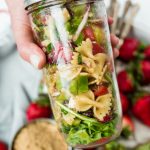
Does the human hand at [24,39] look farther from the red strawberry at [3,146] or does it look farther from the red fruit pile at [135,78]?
the red strawberry at [3,146]

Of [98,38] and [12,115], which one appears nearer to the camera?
[98,38]

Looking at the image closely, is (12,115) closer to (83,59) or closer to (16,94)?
(16,94)

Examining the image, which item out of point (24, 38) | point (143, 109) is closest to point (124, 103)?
point (143, 109)

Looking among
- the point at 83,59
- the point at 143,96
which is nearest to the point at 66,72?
the point at 83,59

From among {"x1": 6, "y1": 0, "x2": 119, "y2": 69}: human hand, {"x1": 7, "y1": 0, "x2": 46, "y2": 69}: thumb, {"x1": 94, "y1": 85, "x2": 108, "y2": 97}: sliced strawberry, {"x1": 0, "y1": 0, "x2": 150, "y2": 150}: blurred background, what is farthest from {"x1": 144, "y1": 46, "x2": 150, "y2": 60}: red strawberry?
{"x1": 94, "y1": 85, "x2": 108, "y2": 97}: sliced strawberry

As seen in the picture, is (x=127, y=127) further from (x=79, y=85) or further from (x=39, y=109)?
(x=79, y=85)

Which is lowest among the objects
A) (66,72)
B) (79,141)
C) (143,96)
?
(143,96)

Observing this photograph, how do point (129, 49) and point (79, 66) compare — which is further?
point (129, 49)
